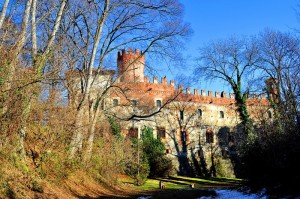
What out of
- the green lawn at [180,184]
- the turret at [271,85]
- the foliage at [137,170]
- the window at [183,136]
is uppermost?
the turret at [271,85]

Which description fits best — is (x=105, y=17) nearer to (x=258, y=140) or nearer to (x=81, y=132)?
(x=81, y=132)

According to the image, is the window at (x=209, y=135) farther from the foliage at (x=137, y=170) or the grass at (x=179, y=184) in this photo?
the foliage at (x=137, y=170)

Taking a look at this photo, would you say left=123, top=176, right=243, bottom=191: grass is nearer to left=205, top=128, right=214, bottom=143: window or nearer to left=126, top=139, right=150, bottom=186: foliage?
left=126, top=139, right=150, bottom=186: foliage

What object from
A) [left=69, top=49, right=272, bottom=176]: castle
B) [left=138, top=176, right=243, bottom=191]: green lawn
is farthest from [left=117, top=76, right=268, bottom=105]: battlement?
[left=138, top=176, right=243, bottom=191]: green lawn

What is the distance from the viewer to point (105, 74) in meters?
17.7

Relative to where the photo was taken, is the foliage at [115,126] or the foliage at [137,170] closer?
the foliage at [137,170]

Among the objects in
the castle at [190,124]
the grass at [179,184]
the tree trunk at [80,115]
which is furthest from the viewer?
the castle at [190,124]

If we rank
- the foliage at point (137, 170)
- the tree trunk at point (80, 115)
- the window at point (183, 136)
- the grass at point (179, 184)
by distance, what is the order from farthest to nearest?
1. the window at point (183, 136)
2. the foliage at point (137, 170)
3. the grass at point (179, 184)
4. the tree trunk at point (80, 115)

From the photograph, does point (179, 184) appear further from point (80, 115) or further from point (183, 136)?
point (80, 115)

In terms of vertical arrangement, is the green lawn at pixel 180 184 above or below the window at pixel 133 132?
below

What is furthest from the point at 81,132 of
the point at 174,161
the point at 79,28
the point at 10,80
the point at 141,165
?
the point at 174,161

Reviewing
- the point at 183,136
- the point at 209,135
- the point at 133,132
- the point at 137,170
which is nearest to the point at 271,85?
the point at 137,170

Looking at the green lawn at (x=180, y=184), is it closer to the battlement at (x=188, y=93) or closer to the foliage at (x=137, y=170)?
the foliage at (x=137, y=170)

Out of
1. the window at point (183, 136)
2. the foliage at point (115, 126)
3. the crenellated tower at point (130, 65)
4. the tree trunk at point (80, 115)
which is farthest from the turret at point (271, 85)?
the window at point (183, 136)
